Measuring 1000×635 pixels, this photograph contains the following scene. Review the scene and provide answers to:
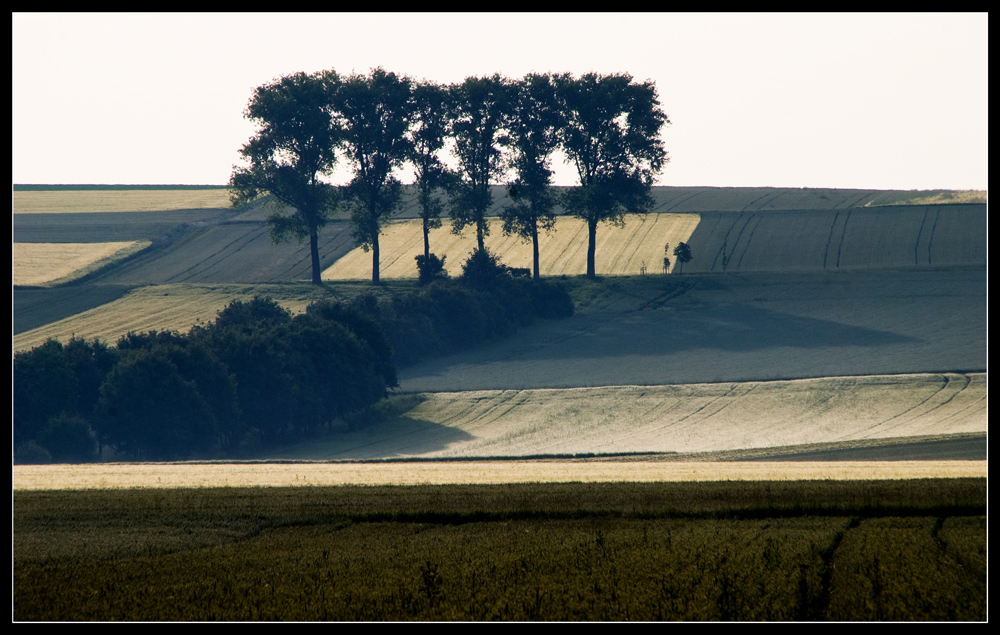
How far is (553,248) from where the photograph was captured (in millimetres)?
85250

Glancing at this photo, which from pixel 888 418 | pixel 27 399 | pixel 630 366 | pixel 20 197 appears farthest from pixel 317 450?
pixel 20 197

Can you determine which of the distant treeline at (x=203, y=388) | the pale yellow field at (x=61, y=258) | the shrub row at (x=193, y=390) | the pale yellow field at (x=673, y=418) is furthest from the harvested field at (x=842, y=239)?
the pale yellow field at (x=61, y=258)

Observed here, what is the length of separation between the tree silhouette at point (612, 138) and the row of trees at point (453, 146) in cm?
10

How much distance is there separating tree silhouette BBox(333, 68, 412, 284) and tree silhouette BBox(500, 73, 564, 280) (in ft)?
30.1

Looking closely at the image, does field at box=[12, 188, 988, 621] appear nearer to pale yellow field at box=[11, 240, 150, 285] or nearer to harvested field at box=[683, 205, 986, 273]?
harvested field at box=[683, 205, 986, 273]

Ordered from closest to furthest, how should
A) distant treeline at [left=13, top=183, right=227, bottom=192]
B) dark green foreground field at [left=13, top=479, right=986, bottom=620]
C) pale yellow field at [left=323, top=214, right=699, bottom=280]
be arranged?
1. dark green foreground field at [left=13, top=479, right=986, bottom=620]
2. pale yellow field at [left=323, top=214, right=699, bottom=280]
3. distant treeline at [left=13, top=183, right=227, bottom=192]

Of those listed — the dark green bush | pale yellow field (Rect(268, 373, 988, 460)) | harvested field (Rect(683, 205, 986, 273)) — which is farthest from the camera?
harvested field (Rect(683, 205, 986, 273))

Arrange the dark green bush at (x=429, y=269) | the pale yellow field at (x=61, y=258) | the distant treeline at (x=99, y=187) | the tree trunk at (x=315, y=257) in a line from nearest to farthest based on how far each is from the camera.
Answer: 1. the dark green bush at (x=429, y=269)
2. the tree trunk at (x=315, y=257)
3. the pale yellow field at (x=61, y=258)
4. the distant treeline at (x=99, y=187)

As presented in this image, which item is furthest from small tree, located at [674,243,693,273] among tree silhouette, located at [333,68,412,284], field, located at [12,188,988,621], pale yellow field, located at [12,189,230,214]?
pale yellow field, located at [12,189,230,214]

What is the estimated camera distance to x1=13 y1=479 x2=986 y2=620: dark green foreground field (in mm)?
12102

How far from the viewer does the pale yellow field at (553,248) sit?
7812cm

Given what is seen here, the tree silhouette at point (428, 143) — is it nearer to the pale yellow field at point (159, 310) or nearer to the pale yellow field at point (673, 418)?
the pale yellow field at point (159, 310)

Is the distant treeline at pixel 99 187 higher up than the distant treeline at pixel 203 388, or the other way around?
the distant treeline at pixel 99 187

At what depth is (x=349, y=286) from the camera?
7212 cm
